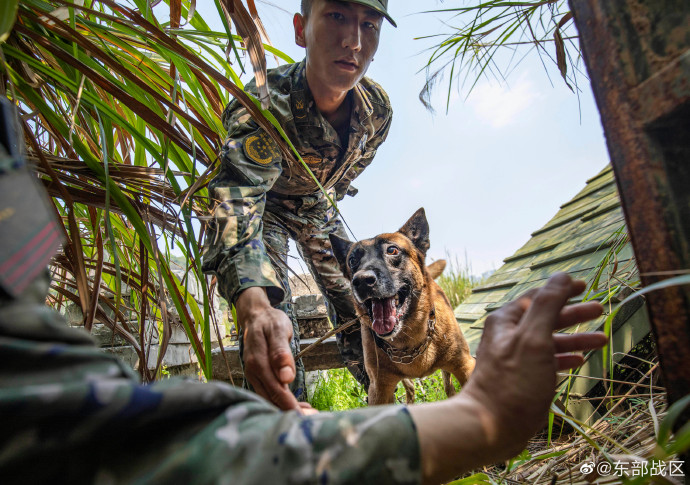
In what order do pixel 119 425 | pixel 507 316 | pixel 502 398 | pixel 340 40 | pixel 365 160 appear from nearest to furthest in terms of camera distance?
1. pixel 119 425
2. pixel 502 398
3. pixel 507 316
4. pixel 340 40
5. pixel 365 160

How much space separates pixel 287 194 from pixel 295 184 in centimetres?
10

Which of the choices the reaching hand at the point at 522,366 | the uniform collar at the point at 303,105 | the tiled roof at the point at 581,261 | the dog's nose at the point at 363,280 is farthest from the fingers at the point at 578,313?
the uniform collar at the point at 303,105

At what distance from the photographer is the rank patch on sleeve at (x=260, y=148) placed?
1958 mm

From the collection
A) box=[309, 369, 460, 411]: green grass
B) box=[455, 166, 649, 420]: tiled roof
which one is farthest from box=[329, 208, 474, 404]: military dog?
box=[309, 369, 460, 411]: green grass

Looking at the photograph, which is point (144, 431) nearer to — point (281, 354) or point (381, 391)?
point (281, 354)

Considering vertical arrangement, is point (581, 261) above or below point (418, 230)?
below

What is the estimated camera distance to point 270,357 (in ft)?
4.01

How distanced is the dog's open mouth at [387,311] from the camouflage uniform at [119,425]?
1.70 meters

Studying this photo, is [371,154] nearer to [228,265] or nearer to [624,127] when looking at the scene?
[228,265]

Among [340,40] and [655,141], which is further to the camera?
[340,40]

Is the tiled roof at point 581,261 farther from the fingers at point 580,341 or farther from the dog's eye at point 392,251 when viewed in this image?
the dog's eye at point 392,251

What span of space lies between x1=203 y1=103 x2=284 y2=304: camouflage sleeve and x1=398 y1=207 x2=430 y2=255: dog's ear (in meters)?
0.96

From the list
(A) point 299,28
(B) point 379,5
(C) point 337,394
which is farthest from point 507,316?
(C) point 337,394

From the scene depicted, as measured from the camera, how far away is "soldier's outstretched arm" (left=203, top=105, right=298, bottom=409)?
1212mm
